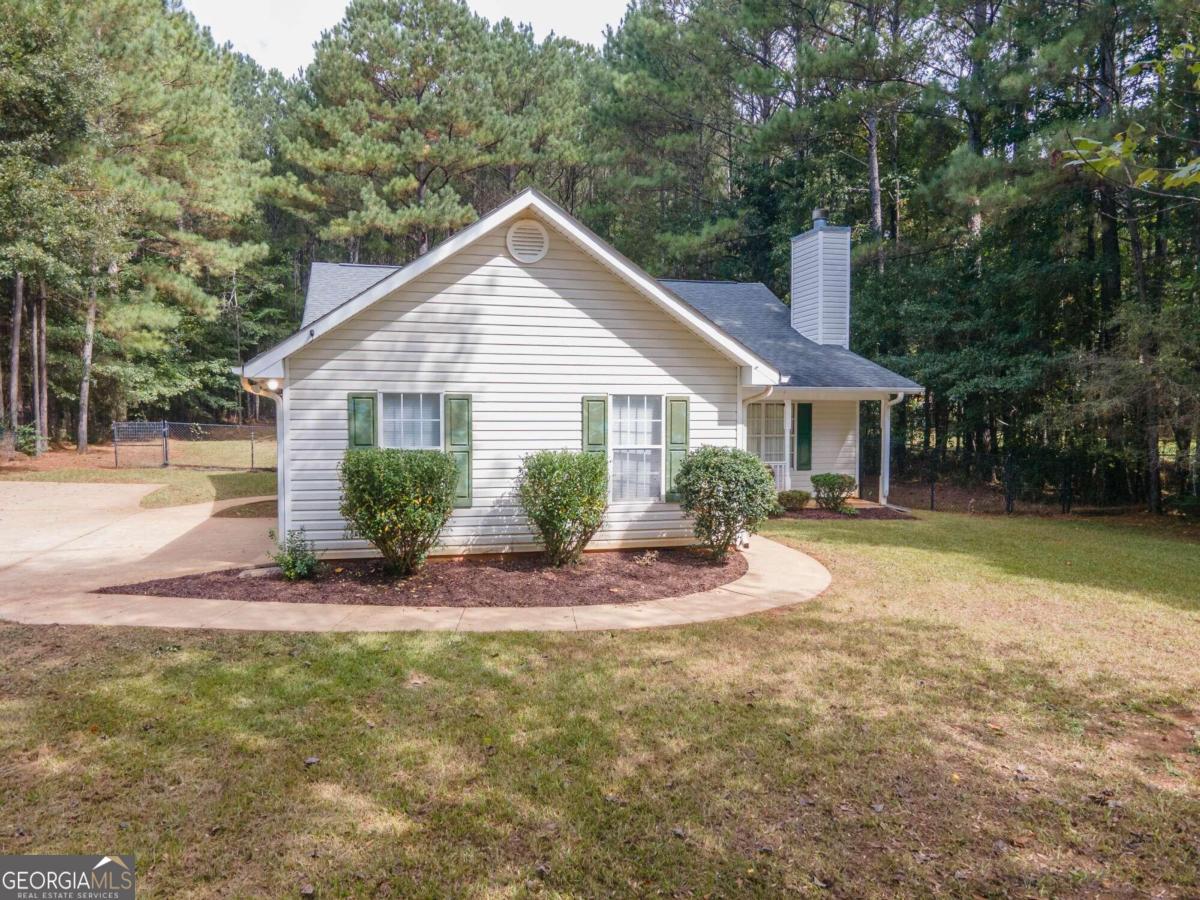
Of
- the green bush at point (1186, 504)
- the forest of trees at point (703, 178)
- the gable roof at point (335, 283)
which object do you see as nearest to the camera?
the gable roof at point (335, 283)

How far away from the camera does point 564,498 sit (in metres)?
7.83

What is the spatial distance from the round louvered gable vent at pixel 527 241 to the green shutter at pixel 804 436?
7924 millimetres

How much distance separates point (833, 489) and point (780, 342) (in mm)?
3781

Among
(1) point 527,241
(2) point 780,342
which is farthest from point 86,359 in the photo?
(2) point 780,342

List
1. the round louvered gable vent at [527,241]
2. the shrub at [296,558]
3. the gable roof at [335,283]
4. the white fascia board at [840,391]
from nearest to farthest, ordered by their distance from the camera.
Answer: the shrub at [296,558]
the round louvered gable vent at [527,241]
the gable roof at [335,283]
the white fascia board at [840,391]

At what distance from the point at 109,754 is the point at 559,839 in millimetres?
2672

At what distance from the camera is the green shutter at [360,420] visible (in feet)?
26.4

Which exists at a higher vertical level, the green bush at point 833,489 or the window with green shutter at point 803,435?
the window with green shutter at point 803,435

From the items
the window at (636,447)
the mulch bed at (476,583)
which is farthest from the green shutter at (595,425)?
the mulch bed at (476,583)

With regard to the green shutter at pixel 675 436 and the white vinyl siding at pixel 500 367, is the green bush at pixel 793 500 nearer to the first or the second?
the white vinyl siding at pixel 500 367

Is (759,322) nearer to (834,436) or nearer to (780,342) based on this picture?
(780,342)

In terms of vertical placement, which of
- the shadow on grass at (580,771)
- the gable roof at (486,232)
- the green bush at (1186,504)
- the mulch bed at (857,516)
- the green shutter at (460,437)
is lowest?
the shadow on grass at (580,771)

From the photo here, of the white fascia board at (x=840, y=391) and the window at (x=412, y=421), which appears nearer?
the window at (x=412, y=421)

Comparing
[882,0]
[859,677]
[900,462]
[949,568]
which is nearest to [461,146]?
[882,0]
